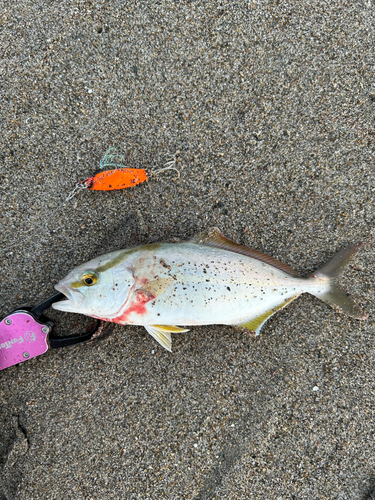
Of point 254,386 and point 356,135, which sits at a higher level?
point 356,135

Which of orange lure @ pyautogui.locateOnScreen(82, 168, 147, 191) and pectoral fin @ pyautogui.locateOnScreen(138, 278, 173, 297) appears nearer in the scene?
pectoral fin @ pyautogui.locateOnScreen(138, 278, 173, 297)

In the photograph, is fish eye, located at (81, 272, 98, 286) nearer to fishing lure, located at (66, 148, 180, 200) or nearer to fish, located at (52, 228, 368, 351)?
fish, located at (52, 228, 368, 351)

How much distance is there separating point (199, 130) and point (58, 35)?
112 centimetres

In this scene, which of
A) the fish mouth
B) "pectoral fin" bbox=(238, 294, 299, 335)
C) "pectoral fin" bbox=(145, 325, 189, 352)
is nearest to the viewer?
the fish mouth

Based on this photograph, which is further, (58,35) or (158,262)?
(58,35)

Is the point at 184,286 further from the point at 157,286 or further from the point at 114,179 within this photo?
the point at 114,179

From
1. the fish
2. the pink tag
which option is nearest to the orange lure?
the fish

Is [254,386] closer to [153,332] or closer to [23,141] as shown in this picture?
[153,332]

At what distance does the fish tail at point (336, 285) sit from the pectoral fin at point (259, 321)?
25 centimetres

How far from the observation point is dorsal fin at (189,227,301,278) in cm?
189

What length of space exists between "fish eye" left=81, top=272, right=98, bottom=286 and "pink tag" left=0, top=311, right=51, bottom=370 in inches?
19.5

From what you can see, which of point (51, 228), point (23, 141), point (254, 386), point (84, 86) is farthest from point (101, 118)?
point (254, 386)

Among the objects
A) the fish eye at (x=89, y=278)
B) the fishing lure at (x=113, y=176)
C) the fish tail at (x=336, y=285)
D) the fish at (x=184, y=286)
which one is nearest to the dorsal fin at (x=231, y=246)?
the fish at (x=184, y=286)

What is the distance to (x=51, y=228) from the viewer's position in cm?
202
